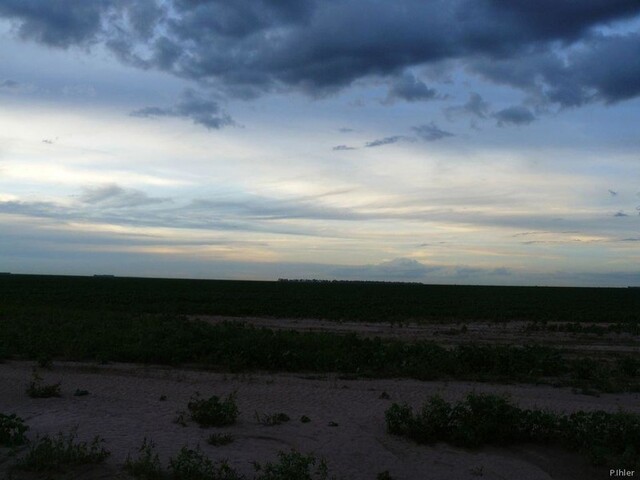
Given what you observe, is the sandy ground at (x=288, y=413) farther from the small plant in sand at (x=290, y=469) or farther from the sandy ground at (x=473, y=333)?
the sandy ground at (x=473, y=333)

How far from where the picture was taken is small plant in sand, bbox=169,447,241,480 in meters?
6.22

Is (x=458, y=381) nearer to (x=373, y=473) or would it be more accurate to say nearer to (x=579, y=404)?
(x=579, y=404)

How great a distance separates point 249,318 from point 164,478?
2544 cm

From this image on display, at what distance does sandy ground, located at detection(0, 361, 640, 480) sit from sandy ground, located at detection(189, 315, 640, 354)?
9.64 meters

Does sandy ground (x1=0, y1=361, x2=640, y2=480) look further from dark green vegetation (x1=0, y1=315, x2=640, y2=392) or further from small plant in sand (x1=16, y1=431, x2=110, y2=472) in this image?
dark green vegetation (x1=0, y1=315, x2=640, y2=392)

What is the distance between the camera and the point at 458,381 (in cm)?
1257

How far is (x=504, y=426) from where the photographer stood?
801cm

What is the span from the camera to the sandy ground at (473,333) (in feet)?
71.4

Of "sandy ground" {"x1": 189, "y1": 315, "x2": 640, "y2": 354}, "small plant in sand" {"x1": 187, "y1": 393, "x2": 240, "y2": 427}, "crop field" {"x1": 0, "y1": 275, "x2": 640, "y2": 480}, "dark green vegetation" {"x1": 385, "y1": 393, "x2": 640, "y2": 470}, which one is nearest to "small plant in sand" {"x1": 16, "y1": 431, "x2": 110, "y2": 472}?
"crop field" {"x1": 0, "y1": 275, "x2": 640, "y2": 480}

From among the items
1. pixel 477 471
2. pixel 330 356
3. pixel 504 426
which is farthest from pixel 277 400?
pixel 477 471

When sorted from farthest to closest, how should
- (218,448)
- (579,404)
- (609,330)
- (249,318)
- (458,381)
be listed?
(249,318), (609,330), (458,381), (579,404), (218,448)

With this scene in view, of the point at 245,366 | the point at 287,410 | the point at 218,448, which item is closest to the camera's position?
the point at 218,448

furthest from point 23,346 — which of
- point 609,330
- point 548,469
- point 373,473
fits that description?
point 609,330

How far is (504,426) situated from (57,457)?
5708mm
